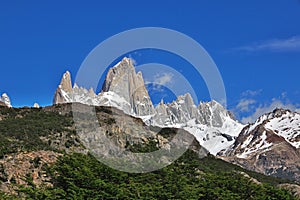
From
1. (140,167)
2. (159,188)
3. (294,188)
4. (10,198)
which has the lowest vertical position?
(10,198)

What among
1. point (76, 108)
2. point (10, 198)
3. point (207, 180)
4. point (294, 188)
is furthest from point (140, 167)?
point (76, 108)

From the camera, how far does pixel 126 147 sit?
81.4m

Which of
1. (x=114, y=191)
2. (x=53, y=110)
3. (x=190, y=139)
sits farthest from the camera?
(x=190, y=139)

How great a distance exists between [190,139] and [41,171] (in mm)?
55240

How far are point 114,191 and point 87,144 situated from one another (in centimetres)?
2743

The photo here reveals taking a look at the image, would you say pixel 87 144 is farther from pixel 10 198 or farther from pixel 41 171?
pixel 10 198

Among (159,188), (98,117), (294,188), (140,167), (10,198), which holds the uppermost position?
(98,117)

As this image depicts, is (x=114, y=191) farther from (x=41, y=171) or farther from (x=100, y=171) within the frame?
(x=41, y=171)

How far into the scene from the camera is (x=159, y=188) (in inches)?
2212

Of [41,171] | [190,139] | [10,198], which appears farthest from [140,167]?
[190,139]

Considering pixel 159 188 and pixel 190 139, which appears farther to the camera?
pixel 190 139

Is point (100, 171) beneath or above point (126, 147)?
beneath

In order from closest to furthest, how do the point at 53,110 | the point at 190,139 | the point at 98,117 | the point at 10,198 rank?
the point at 10,198 < the point at 98,117 < the point at 53,110 < the point at 190,139

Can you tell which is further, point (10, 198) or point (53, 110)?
point (53, 110)
